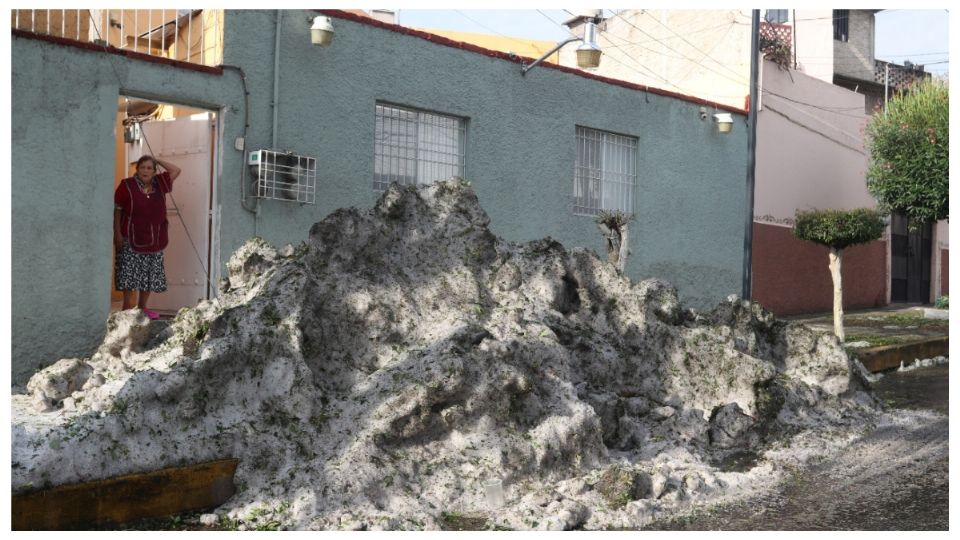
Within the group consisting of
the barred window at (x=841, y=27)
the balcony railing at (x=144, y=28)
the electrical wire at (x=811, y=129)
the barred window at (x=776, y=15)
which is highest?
the barred window at (x=776, y=15)

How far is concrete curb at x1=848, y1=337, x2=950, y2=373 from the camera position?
1033 cm

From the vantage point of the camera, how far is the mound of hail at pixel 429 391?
15.1 feet

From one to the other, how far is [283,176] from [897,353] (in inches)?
282

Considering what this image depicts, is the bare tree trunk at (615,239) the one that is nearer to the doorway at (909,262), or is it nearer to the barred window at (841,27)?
the doorway at (909,262)

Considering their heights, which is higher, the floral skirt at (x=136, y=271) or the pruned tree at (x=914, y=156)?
the pruned tree at (x=914, y=156)

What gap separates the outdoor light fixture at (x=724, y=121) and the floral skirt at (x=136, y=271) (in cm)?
904

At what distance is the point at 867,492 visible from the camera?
5.09 m

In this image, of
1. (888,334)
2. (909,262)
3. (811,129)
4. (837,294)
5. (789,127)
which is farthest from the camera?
(909,262)

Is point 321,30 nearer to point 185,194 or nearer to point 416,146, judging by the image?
point 416,146

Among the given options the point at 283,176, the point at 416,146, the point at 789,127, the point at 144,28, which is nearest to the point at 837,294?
the point at 789,127

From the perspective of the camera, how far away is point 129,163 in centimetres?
1011

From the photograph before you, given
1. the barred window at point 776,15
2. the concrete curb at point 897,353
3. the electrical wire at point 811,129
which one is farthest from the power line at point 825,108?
the concrete curb at point 897,353

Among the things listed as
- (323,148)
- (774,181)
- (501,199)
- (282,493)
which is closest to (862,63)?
(774,181)

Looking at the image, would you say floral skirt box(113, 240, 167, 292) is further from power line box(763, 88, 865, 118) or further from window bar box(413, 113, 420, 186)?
power line box(763, 88, 865, 118)
